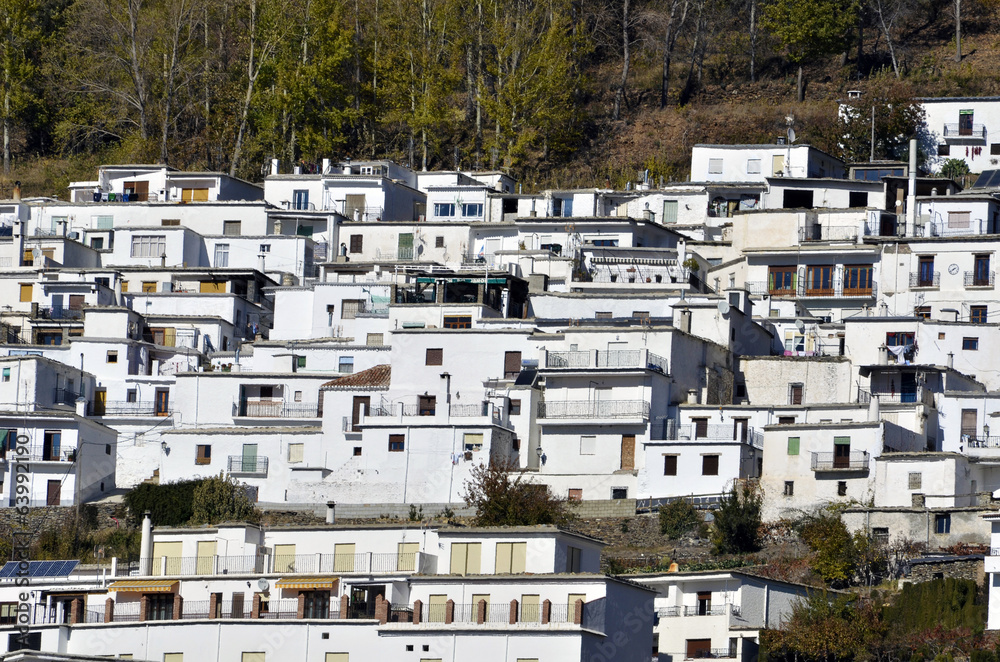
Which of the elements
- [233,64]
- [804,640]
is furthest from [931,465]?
[233,64]

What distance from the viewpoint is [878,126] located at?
91812 mm

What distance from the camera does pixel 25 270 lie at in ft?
267

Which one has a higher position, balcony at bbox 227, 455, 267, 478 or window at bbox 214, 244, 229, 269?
window at bbox 214, 244, 229, 269

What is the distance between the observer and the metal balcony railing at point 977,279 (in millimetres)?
75062

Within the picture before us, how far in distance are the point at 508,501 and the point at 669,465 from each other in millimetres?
6760

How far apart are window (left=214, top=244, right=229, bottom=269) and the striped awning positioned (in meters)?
33.5

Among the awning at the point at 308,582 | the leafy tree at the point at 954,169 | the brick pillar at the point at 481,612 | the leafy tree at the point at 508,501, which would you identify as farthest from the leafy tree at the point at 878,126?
the brick pillar at the point at 481,612

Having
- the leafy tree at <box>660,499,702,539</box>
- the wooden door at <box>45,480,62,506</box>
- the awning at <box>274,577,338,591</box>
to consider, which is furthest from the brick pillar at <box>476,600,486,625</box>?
the wooden door at <box>45,480,62,506</box>

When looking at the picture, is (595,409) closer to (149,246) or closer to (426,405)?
(426,405)

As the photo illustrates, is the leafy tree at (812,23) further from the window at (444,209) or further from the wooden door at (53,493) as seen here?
the wooden door at (53,493)

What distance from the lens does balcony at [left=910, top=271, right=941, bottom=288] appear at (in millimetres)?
75625

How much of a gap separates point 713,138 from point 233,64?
2656 centimetres

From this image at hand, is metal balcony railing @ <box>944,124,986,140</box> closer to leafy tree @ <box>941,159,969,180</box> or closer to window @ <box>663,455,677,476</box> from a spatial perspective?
leafy tree @ <box>941,159,969,180</box>

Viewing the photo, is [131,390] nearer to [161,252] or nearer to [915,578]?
[161,252]
